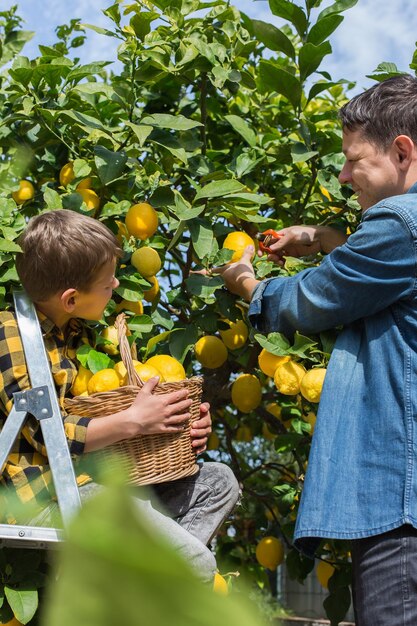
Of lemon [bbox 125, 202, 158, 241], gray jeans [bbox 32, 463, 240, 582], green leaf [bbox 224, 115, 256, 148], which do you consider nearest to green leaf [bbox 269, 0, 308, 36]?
green leaf [bbox 224, 115, 256, 148]

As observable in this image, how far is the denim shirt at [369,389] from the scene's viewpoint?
1170mm

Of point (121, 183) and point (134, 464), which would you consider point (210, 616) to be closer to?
point (134, 464)

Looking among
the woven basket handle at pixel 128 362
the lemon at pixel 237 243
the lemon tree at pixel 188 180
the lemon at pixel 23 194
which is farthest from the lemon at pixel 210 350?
the lemon at pixel 23 194

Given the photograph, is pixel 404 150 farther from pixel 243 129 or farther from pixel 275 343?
pixel 243 129

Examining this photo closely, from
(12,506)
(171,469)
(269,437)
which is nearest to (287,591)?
(269,437)

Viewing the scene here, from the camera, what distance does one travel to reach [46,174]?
198cm

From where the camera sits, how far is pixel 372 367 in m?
1.24

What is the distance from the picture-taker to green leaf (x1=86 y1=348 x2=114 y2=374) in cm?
140

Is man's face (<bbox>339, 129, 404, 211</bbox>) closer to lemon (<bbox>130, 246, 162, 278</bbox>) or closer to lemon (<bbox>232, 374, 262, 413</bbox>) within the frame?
lemon (<bbox>130, 246, 162, 278</bbox>)

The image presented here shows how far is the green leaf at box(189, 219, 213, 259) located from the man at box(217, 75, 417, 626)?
289 mm

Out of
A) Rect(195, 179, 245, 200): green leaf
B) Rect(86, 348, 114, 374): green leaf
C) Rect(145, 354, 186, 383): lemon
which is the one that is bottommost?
Rect(145, 354, 186, 383): lemon

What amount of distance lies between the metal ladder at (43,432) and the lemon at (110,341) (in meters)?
0.25

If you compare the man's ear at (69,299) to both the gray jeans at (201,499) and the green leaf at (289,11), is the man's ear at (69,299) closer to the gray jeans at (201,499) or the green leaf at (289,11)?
the gray jeans at (201,499)

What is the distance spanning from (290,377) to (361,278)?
0.84 ft
